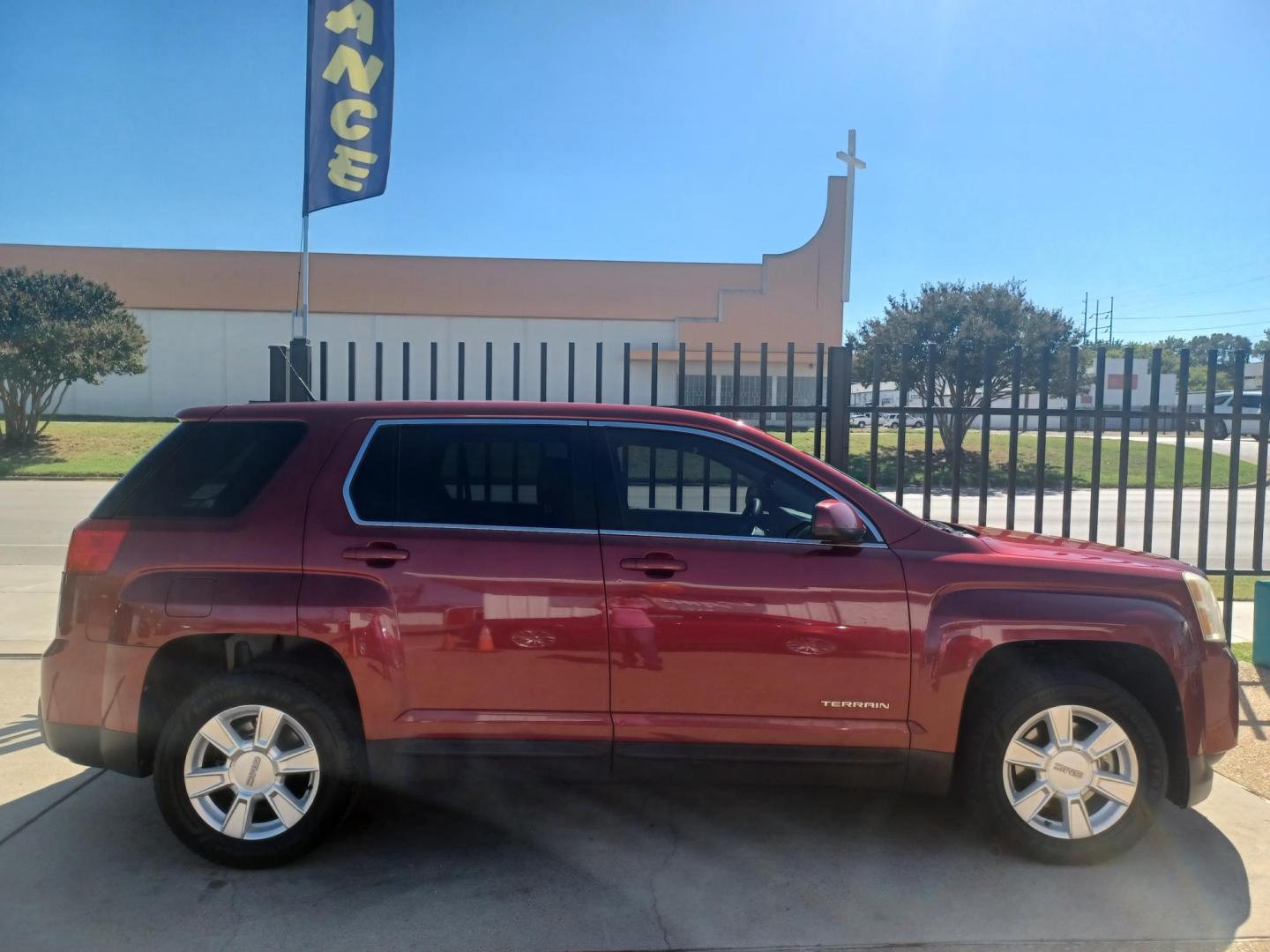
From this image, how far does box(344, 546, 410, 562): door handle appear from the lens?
143 inches

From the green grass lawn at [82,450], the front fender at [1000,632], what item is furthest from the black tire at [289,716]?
the green grass lawn at [82,450]

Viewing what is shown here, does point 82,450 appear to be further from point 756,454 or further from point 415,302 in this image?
point 756,454

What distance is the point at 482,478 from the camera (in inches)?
155

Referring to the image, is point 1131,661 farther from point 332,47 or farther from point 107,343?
point 107,343

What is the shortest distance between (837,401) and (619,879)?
3889mm

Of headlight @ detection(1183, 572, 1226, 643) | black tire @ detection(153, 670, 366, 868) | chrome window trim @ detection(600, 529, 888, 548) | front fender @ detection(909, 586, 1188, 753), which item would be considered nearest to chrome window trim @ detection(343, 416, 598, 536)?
chrome window trim @ detection(600, 529, 888, 548)

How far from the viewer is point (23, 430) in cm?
2681

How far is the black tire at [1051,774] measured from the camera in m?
3.68

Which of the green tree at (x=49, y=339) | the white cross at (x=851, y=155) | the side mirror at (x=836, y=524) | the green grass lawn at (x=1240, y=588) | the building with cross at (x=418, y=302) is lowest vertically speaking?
the green grass lawn at (x=1240, y=588)

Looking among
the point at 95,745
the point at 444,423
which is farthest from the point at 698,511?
the point at 95,745

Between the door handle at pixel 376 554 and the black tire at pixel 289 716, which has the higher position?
the door handle at pixel 376 554

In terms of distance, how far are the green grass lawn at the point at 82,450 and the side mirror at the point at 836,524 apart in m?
21.1

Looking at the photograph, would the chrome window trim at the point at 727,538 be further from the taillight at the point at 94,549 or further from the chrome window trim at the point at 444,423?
the taillight at the point at 94,549

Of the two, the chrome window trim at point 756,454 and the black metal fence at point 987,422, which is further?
the black metal fence at point 987,422
